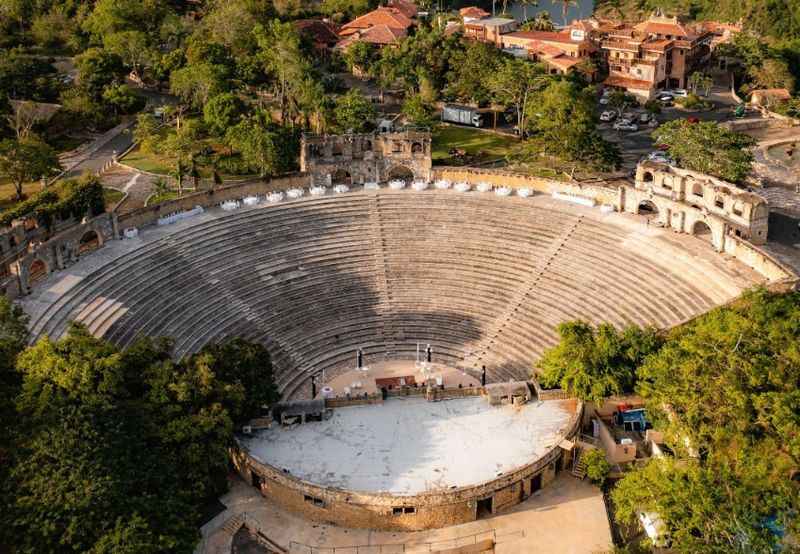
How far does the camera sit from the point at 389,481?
42.0 metres

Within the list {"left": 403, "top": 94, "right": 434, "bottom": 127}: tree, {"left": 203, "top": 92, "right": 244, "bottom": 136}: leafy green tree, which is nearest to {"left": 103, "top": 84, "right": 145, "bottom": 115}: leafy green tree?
{"left": 203, "top": 92, "right": 244, "bottom": 136}: leafy green tree

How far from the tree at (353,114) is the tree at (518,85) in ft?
50.3

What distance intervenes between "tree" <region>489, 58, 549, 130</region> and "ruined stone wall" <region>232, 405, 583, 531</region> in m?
54.7

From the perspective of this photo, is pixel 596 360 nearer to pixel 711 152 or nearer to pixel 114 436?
pixel 114 436

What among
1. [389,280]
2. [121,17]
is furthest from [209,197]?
[121,17]

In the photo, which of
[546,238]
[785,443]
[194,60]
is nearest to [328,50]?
[194,60]

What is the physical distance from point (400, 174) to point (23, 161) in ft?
100

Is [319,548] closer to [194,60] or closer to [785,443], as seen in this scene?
[785,443]

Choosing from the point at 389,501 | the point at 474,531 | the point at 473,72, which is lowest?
the point at 474,531

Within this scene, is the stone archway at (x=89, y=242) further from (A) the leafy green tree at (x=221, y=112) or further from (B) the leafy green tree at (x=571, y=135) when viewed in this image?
(B) the leafy green tree at (x=571, y=135)

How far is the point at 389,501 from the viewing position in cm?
4059

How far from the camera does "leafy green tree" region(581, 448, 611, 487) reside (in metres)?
43.0

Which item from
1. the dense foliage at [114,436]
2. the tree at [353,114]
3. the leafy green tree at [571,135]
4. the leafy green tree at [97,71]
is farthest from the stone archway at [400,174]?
the leafy green tree at [97,71]

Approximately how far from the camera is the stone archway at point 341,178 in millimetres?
68062
